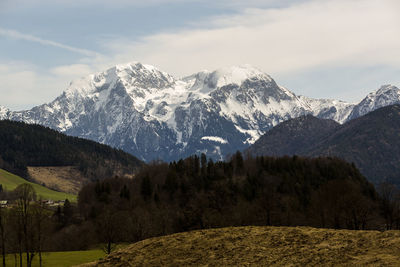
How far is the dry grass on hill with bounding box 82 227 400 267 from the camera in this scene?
36.3 m

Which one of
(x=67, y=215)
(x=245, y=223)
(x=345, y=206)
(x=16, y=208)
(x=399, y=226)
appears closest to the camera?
(x=16, y=208)

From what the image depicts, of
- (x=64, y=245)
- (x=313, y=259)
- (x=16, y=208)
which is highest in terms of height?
(x=16, y=208)

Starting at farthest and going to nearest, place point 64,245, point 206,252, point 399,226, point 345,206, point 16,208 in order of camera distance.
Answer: point 64,245 < point 399,226 < point 345,206 < point 16,208 < point 206,252

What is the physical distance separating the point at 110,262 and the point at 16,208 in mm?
39485

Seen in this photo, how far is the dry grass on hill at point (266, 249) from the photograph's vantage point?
119 ft

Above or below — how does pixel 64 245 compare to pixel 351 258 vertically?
below

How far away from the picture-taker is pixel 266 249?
4050 cm

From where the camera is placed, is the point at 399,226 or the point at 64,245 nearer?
the point at 399,226

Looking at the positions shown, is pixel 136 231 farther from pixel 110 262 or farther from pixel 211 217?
pixel 110 262

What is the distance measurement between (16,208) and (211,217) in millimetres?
48913

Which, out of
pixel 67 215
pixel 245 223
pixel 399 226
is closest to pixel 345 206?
pixel 399 226

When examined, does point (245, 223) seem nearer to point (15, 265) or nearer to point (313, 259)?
point (15, 265)

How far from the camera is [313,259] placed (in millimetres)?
36812

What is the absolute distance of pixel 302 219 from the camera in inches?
6058
